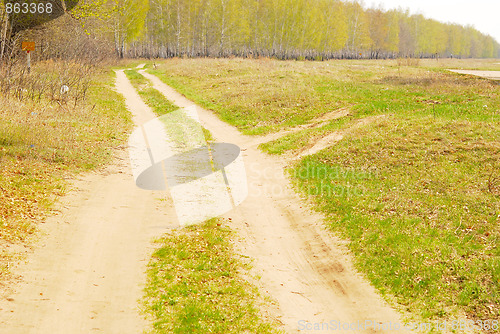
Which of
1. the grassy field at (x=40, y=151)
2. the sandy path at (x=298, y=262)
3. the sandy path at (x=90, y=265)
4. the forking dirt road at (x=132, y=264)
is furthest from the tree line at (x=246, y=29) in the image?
the sandy path at (x=298, y=262)

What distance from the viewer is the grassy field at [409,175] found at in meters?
8.69

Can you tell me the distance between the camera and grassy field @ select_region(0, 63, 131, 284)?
384 inches

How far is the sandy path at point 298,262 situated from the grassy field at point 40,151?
499 centimetres

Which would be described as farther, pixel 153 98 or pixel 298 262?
pixel 153 98

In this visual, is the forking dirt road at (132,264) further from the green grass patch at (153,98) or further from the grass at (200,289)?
the green grass patch at (153,98)

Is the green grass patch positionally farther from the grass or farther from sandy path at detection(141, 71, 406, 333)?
the grass

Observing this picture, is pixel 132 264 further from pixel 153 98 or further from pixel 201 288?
pixel 153 98

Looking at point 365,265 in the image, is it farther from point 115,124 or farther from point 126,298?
point 115,124

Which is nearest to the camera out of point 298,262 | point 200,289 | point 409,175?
point 200,289

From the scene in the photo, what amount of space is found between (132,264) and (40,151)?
25.9 ft

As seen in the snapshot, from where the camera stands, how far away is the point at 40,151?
47.4ft

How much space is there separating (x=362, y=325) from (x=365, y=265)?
2.25m

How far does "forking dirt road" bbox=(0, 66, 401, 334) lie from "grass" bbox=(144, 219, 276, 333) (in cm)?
32

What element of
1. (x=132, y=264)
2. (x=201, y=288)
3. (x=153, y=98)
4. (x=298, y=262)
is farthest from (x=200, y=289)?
(x=153, y=98)
